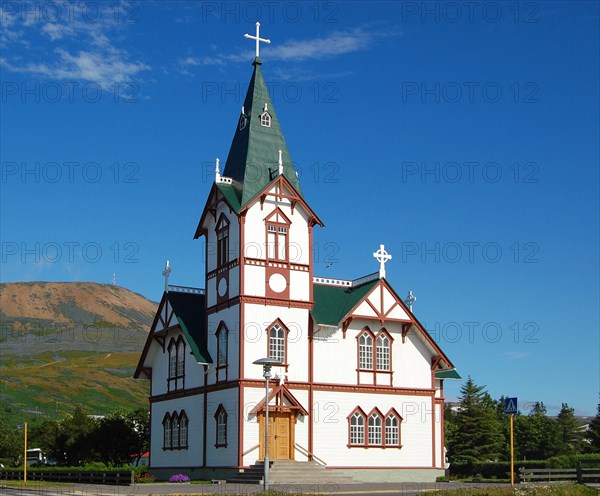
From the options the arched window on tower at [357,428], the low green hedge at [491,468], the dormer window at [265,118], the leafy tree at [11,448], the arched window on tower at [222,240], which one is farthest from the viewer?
the leafy tree at [11,448]

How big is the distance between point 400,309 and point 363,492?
43.1ft

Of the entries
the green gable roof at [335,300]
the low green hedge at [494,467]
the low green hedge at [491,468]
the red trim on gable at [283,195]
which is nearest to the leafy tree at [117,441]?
the green gable roof at [335,300]

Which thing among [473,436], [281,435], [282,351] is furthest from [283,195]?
[473,436]

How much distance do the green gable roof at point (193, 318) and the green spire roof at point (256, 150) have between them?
23.5 feet

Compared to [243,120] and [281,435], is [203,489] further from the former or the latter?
[243,120]

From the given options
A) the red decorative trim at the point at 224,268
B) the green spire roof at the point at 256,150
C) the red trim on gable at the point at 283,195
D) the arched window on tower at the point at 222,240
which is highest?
the green spire roof at the point at 256,150

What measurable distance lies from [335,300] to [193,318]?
758 cm

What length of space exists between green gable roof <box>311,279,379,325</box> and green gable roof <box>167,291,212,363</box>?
19.7ft

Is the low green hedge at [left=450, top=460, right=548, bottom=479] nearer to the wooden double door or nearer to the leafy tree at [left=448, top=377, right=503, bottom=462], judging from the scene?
the wooden double door

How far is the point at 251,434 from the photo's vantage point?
40.8 m

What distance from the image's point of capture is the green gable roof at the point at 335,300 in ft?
144

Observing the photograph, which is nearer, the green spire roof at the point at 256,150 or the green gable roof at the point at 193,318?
the green spire roof at the point at 256,150

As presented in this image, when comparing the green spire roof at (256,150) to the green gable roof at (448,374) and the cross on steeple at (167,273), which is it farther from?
the green gable roof at (448,374)

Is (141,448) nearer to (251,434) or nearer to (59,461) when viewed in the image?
(59,461)
